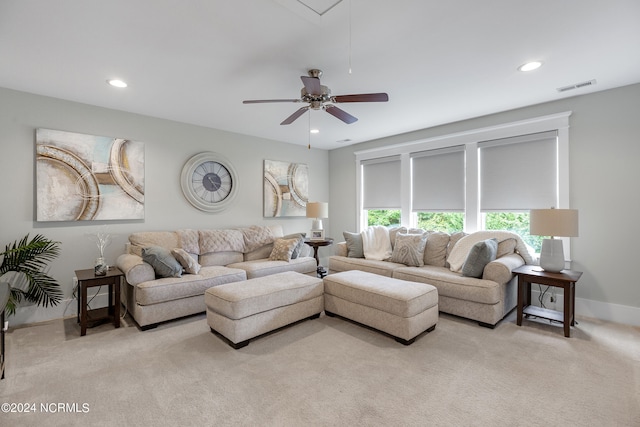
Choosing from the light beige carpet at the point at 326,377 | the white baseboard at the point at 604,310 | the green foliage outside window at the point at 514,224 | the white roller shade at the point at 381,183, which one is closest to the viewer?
the light beige carpet at the point at 326,377

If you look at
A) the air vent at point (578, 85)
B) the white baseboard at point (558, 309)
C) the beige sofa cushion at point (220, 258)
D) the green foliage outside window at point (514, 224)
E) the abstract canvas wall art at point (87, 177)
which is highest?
the air vent at point (578, 85)

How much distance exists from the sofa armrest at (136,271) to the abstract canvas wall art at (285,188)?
237cm

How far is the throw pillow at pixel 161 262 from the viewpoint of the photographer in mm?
3180

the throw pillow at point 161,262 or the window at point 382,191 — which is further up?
the window at point 382,191

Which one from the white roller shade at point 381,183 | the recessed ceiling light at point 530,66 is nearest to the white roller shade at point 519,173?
the recessed ceiling light at point 530,66

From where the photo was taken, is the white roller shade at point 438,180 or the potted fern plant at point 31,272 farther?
the white roller shade at point 438,180

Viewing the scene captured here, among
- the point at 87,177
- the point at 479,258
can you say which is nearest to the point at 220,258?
the point at 87,177

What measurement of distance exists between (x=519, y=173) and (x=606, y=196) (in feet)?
2.95

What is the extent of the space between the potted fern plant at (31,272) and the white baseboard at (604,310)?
5.78 meters

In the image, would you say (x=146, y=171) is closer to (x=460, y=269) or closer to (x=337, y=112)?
(x=337, y=112)

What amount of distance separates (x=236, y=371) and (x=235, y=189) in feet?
10.4

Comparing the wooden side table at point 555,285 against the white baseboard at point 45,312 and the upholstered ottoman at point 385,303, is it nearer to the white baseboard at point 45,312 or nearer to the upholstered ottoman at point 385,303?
the upholstered ottoman at point 385,303

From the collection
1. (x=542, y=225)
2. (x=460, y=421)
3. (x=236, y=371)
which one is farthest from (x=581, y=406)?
(x=236, y=371)

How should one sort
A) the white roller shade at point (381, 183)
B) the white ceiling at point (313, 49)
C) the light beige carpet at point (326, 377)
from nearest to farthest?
the light beige carpet at point (326, 377)
the white ceiling at point (313, 49)
the white roller shade at point (381, 183)
